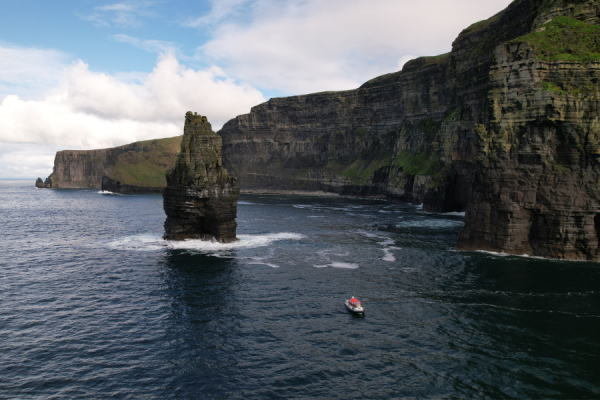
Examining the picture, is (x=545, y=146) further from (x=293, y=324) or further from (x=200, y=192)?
(x=200, y=192)

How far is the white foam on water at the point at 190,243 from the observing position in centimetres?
6512

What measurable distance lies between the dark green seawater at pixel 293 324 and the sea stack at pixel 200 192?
5.57 metres

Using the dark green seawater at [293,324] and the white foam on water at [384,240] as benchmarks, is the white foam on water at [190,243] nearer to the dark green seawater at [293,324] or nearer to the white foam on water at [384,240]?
the dark green seawater at [293,324]

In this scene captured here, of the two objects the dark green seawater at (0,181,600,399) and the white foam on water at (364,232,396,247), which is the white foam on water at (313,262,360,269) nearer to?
the dark green seawater at (0,181,600,399)

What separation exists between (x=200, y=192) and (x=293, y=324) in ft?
118

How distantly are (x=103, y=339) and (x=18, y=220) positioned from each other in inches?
3564

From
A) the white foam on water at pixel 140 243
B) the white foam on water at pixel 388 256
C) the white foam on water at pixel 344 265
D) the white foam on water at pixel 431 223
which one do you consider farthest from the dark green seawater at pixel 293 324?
the white foam on water at pixel 431 223

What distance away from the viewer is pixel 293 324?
A: 35344 mm

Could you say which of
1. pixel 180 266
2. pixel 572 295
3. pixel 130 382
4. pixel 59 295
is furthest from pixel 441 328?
pixel 59 295

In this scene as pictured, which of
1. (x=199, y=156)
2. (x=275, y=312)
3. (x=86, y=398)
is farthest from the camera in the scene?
(x=199, y=156)

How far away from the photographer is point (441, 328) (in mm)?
34312

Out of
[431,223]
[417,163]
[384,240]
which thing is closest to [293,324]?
[384,240]

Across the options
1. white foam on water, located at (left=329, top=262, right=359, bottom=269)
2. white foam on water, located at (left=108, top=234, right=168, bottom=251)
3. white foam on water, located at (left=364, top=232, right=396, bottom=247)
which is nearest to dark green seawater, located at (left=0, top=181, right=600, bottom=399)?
white foam on water, located at (left=329, top=262, right=359, bottom=269)

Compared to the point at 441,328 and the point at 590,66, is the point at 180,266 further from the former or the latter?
the point at 590,66
